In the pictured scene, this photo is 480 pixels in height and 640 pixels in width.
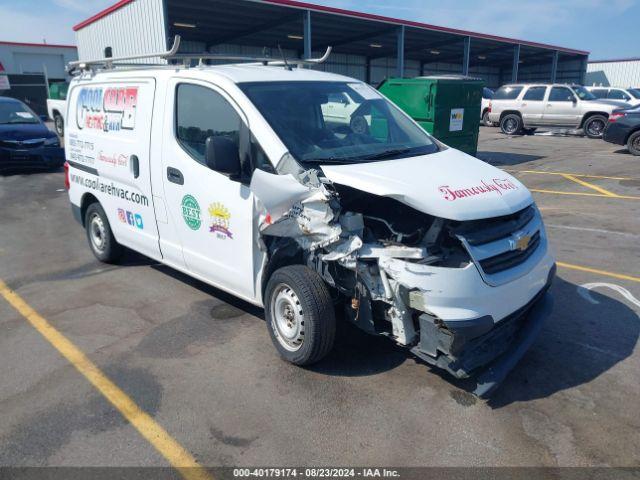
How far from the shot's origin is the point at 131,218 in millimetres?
5105

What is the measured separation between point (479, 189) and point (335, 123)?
131 centimetres

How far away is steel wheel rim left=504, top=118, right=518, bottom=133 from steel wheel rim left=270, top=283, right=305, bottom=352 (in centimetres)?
1904

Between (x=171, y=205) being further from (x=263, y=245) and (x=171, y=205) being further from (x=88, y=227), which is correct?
(x=88, y=227)

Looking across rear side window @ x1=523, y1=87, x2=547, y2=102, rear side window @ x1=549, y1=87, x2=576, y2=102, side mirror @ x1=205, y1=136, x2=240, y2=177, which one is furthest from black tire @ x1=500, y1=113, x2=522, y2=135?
side mirror @ x1=205, y1=136, x2=240, y2=177

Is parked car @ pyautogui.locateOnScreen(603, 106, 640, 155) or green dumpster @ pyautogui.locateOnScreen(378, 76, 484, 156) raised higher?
green dumpster @ pyautogui.locateOnScreen(378, 76, 484, 156)

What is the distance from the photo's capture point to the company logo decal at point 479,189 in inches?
126

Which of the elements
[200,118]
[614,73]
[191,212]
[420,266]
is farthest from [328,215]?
[614,73]

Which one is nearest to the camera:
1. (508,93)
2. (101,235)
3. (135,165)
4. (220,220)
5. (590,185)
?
(220,220)

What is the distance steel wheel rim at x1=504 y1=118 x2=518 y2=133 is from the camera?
66.6 feet

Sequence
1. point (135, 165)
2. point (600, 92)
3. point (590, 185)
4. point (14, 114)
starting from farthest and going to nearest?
point (600, 92)
point (14, 114)
point (590, 185)
point (135, 165)

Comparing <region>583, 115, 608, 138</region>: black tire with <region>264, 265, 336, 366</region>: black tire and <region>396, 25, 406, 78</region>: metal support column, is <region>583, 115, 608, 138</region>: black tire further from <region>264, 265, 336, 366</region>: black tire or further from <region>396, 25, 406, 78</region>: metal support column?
<region>264, 265, 336, 366</region>: black tire

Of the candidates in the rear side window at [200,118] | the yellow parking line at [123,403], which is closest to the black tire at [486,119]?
the rear side window at [200,118]

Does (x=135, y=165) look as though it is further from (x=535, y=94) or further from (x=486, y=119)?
(x=486, y=119)

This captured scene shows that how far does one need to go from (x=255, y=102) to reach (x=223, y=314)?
1.88 m
